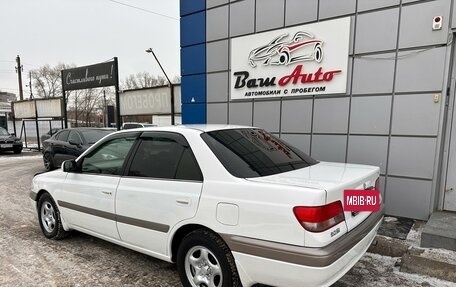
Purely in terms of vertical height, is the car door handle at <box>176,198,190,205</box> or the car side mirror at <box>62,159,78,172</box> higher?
the car side mirror at <box>62,159,78,172</box>

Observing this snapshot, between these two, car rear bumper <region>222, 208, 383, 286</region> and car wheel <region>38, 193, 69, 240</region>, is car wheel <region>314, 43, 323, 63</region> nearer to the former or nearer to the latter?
car rear bumper <region>222, 208, 383, 286</region>

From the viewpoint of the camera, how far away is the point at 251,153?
3.12 m

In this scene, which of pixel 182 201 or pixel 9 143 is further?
pixel 9 143

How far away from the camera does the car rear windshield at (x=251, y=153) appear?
2879 mm

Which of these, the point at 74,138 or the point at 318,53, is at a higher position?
the point at 318,53

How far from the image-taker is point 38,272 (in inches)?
141

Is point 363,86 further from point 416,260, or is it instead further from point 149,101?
point 149,101

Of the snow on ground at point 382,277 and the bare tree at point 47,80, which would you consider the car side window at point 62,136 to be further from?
the bare tree at point 47,80

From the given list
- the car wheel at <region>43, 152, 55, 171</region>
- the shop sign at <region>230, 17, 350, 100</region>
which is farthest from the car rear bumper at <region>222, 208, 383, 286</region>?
the car wheel at <region>43, 152, 55, 171</region>

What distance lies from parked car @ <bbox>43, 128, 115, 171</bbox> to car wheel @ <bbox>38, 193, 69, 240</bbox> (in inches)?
183

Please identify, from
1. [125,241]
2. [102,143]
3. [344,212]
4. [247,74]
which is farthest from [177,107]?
[344,212]

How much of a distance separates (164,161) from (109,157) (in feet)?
3.45

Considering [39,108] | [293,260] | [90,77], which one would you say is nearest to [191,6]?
[90,77]

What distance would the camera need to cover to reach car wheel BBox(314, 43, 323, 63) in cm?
573
